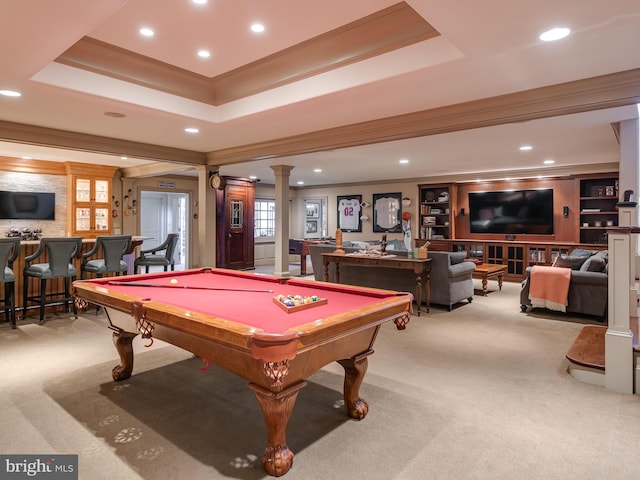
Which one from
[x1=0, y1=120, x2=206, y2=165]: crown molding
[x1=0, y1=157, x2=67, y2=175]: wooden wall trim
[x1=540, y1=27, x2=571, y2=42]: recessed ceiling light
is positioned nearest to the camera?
[x1=540, y1=27, x2=571, y2=42]: recessed ceiling light

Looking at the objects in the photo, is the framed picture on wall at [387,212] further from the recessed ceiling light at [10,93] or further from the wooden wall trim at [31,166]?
the recessed ceiling light at [10,93]

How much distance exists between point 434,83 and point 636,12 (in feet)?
4.45

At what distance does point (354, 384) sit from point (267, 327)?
2.90ft

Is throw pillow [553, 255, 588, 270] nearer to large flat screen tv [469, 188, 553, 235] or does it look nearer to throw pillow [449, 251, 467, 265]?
throw pillow [449, 251, 467, 265]

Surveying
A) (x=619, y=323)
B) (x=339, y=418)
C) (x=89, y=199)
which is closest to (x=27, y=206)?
(x=89, y=199)

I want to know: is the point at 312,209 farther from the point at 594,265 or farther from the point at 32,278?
the point at 594,265

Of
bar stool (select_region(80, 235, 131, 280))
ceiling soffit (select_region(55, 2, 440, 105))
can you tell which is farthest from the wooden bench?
bar stool (select_region(80, 235, 131, 280))

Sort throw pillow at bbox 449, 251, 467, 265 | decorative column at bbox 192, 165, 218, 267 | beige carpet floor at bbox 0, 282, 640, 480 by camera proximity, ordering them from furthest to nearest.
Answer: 1. decorative column at bbox 192, 165, 218, 267
2. throw pillow at bbox 449, 251, 467, 265
3. beige carpet floor at bbox 0, 282, 640, 480

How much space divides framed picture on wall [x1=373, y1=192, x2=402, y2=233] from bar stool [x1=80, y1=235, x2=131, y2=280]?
22.3 ft

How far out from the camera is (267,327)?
1940mm

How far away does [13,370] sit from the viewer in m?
3.34

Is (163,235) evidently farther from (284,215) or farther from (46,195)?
(284,215)

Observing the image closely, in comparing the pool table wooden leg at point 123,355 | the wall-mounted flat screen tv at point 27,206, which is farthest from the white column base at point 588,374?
the wall-mounted flat screen tv at point 27,206

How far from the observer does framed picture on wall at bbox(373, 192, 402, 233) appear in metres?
10.4
